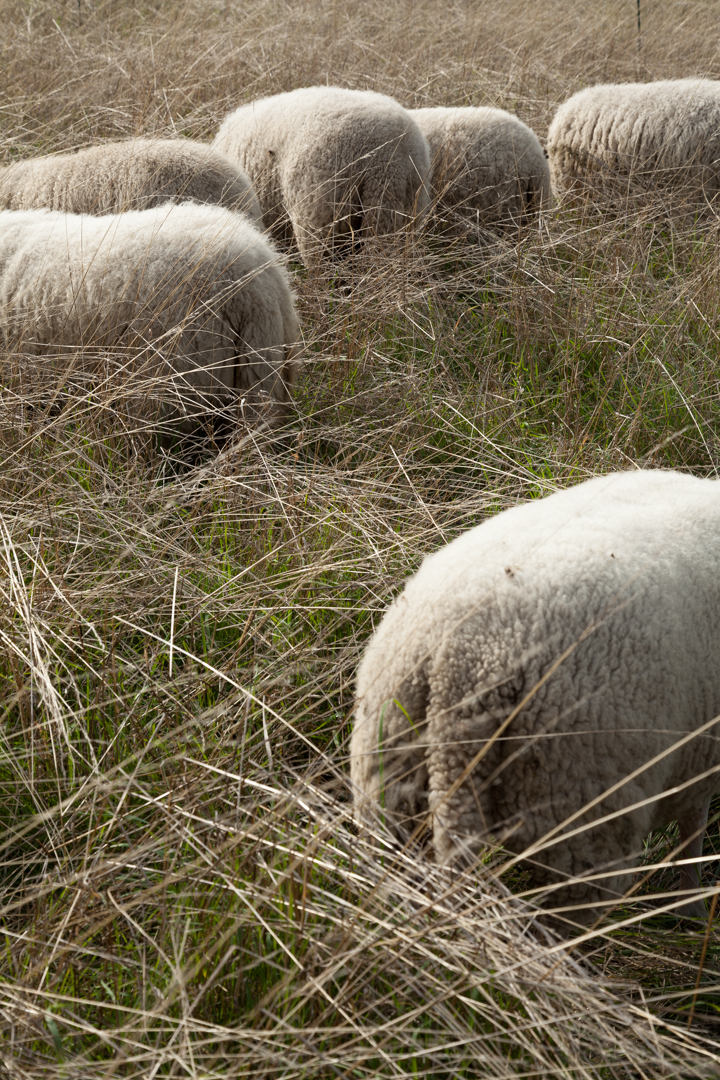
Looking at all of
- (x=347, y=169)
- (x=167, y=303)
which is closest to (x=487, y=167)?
(x=347, y=169)

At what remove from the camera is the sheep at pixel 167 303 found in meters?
2.91

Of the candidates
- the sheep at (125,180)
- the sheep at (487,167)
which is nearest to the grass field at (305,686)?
the sheep at (487,167)

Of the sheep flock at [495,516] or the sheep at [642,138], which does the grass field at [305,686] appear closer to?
Result: the sheep flock at [495,516]

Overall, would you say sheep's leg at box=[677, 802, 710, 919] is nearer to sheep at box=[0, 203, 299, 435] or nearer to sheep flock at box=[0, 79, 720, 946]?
sheep flock at box=[0, 79, 720, 946]

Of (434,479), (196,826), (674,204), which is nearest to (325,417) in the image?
(434,479)

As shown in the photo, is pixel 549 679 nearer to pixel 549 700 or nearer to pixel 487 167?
pixel 549 700

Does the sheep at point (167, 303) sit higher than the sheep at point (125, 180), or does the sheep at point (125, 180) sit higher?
the sheep at point (125, 180)

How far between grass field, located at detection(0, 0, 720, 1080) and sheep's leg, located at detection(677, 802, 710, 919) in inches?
2.5

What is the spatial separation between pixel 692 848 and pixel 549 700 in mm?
687

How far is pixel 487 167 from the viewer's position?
16.0 ft

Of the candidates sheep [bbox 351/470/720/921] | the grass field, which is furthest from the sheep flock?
the grass field

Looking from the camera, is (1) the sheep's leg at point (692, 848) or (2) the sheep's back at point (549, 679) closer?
(2) the sheep's back at point (549, 679)

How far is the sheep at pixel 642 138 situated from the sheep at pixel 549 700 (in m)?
4.17

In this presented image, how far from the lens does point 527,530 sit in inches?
66.7
